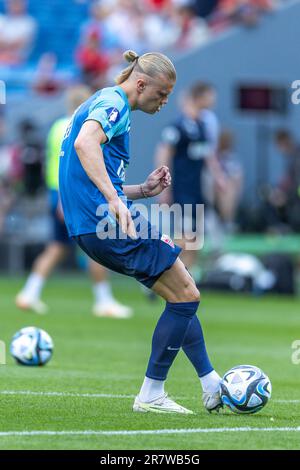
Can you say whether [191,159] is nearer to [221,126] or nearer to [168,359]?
[221,126]

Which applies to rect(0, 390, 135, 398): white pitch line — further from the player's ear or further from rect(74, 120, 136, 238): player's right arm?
the player's ear

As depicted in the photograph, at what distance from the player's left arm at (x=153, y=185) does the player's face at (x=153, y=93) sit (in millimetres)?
423

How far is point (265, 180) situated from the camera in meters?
23.2

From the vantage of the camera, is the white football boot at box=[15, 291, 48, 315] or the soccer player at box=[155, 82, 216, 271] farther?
the soccer player at box=[155, 82, 216, 271]

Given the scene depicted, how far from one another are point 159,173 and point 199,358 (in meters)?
1.21

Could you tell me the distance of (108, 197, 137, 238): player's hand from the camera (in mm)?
6605

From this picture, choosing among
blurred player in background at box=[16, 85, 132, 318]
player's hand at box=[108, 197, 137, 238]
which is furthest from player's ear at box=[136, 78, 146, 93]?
blurred player in background at box=[16, 85, 132, 318]

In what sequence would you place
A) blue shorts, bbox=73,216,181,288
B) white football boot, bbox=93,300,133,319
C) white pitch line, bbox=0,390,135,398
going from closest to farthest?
blue shorts, bbox=73,216,181,288 → white pitch line, bbox=0,390,135,398 → white football boot, bbox=93,300,133,319

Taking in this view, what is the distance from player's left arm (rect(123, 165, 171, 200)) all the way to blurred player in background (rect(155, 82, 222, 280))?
27.6 feet

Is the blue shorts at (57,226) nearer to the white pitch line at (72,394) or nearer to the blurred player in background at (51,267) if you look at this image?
the blurred player in background at (51,267)

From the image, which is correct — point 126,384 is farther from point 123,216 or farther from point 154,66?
point 154,66

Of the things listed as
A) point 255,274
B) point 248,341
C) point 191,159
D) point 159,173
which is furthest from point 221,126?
point 159,173

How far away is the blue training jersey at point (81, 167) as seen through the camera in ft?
22.9

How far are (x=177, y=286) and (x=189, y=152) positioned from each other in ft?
31.1
